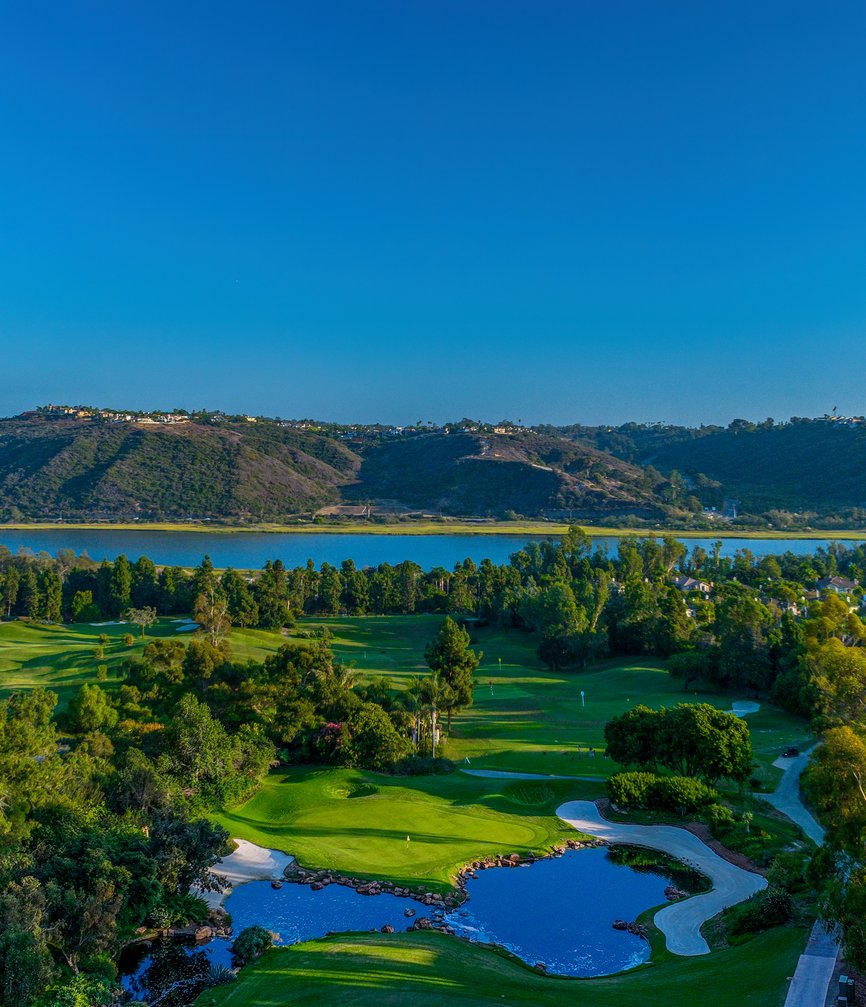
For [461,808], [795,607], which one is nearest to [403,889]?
[461,808]

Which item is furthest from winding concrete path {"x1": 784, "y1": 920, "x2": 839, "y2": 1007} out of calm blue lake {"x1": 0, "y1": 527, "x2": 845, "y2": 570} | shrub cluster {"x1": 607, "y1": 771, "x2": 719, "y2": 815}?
calm blue lake {"x1": 0, "y1": 527, "x2": 845, "y2": 570}

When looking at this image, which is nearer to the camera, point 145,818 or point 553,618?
point 145,818

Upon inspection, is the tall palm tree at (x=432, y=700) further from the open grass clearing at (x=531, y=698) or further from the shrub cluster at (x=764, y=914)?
the shrub cluster at (x=764, y=914)

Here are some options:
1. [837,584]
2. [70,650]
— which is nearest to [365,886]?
[70,650]

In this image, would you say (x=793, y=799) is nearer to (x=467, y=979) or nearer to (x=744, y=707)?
(x=744, y=707)

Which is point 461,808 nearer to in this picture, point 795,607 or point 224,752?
point 224,752

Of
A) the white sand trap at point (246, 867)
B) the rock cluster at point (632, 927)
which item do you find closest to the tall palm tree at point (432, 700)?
the white sand trap at point (246, 867)

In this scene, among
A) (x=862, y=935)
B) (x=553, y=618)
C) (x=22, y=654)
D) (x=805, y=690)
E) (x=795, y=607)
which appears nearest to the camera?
(x=862, y=935)
